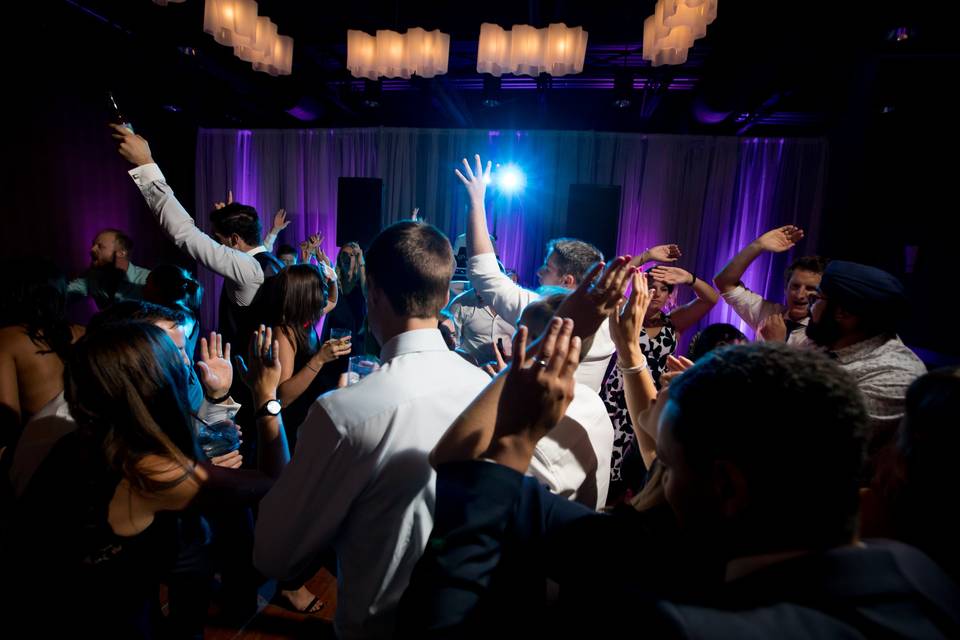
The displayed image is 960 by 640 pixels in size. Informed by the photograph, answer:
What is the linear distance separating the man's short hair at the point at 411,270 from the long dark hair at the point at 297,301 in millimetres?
1191

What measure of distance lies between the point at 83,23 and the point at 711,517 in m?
6.18

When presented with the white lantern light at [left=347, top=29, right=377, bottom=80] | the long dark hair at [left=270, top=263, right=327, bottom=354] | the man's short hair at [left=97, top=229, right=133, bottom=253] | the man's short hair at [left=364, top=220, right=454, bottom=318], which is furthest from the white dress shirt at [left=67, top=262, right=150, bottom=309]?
the man's short hair at [left=364, top=220, right=454, bottom=318]

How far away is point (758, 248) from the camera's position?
278 cm

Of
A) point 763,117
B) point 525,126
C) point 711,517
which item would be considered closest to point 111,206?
point 525,126

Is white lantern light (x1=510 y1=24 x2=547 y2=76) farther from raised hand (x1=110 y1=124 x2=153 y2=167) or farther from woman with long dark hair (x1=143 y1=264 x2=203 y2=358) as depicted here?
woman with long dark hair (x1=143 y1=264 x2=203 y2=358)

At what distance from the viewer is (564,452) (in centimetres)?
117

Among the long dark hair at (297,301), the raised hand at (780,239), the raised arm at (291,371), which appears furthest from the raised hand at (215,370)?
the raised hand at (780,239)

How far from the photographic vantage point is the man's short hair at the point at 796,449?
0.55 meters

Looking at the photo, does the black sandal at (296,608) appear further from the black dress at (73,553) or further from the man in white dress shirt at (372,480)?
the man in white dress shirt at (372,480)

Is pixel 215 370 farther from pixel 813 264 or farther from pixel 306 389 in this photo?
pixel 813 264

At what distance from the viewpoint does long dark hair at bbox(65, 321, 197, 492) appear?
116 cm

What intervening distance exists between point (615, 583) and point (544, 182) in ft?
22.4

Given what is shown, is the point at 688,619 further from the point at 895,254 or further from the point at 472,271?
the point at 895,254

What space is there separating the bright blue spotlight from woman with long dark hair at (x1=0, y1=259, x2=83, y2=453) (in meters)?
5.61
